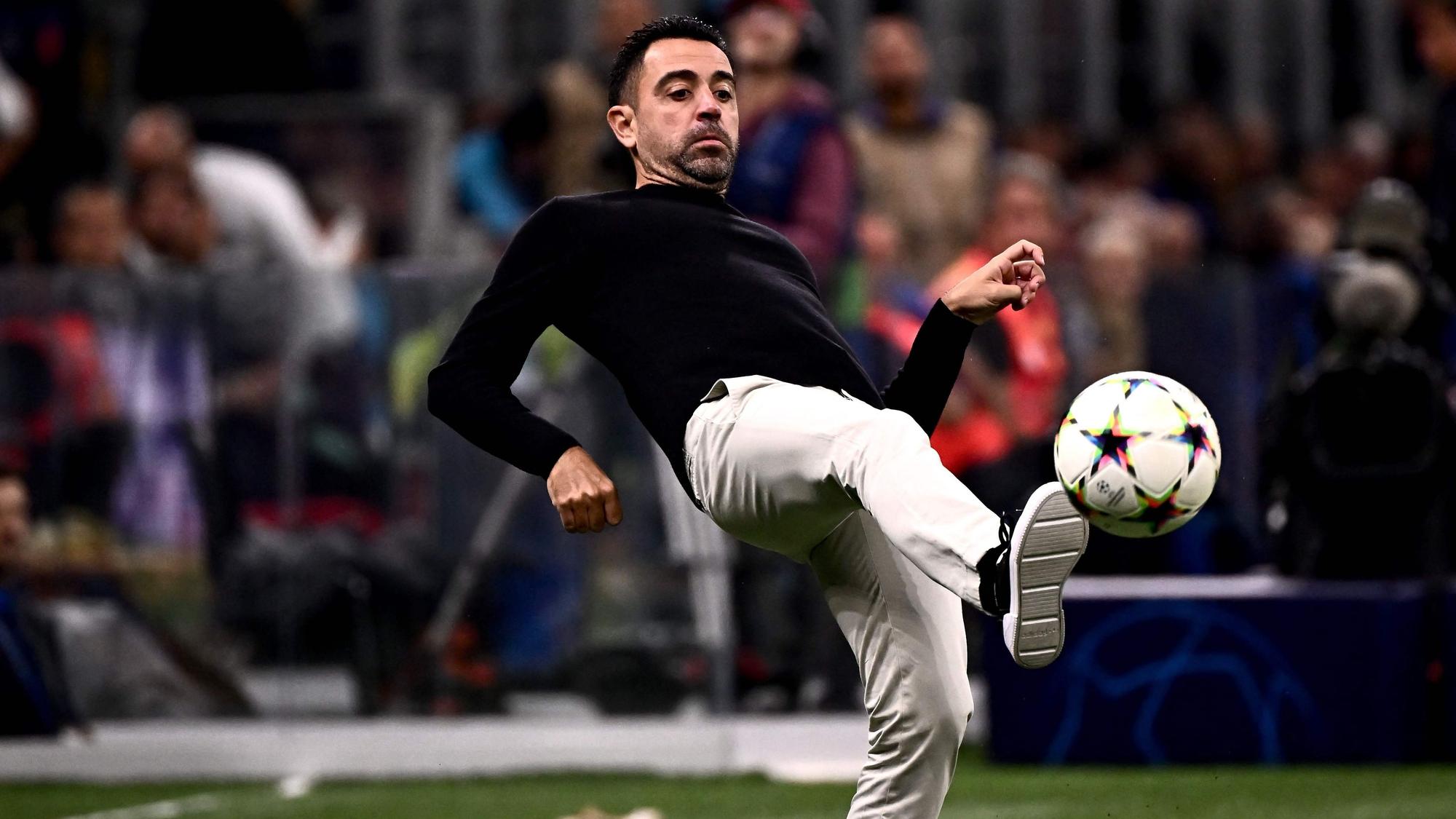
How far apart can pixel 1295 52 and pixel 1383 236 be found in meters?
5.98

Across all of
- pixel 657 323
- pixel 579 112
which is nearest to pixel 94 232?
pixel 579 112

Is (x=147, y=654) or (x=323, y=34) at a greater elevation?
(x=323, y=34)

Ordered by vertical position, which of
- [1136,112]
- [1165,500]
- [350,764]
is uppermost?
[1136,112]

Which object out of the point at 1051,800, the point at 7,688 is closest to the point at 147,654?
the point at 7,688

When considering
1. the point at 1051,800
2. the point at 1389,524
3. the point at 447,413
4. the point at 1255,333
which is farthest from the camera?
the point at 1255,333

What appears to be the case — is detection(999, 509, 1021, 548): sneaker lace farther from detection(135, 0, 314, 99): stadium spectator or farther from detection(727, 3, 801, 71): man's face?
detection(135, 0, 314, 99): stadium spectator

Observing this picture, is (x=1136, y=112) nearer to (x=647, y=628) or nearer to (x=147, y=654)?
(x=647, y=628)

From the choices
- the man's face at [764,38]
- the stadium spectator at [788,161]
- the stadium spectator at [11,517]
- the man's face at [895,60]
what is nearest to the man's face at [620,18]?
the man's face at [764,38]

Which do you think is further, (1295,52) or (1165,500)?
(1295,52)

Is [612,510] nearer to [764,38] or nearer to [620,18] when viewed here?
[764,38]

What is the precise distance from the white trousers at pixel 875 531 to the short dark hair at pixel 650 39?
41.5 inches

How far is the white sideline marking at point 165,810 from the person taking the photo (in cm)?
874

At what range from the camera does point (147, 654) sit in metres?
10.0

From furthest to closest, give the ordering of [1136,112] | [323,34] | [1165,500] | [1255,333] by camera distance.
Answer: [1136,112], [323,34], [1255,333], [1165,500]
